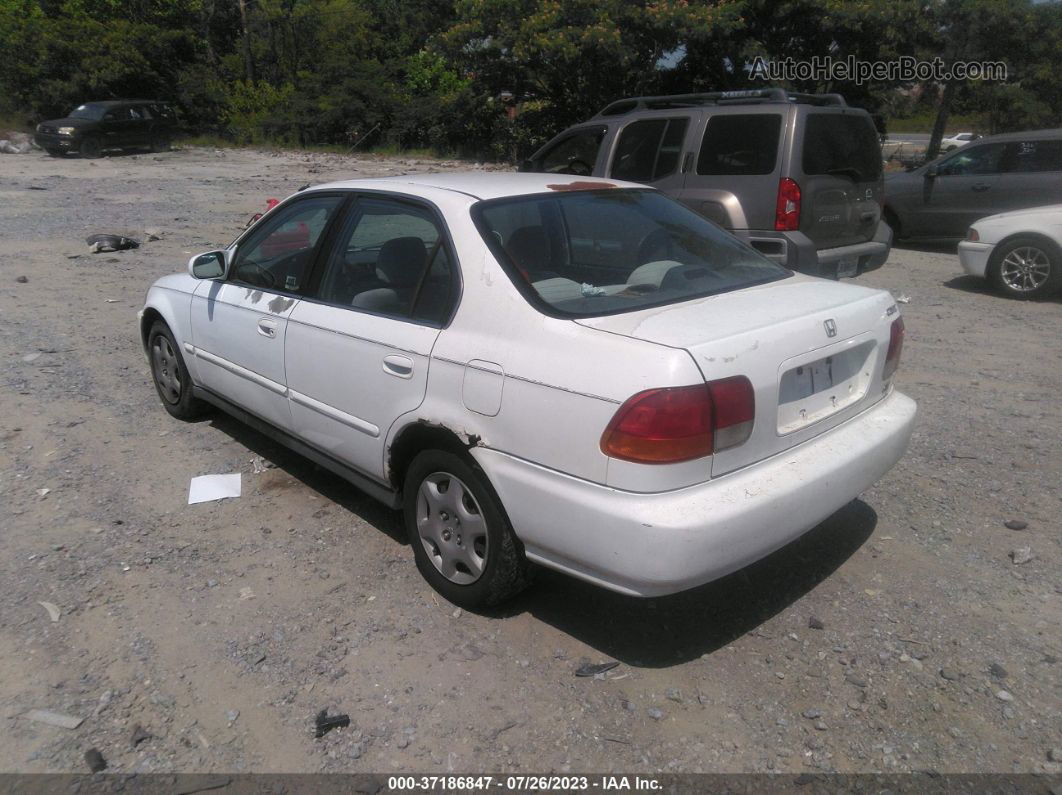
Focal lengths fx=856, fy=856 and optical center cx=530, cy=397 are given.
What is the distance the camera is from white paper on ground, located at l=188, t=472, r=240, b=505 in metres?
4.57

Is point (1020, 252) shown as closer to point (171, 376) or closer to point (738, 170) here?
point (738, 170)

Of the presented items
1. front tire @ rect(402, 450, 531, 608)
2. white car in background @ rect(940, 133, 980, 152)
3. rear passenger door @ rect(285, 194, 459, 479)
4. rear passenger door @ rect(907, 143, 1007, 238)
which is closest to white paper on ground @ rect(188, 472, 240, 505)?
rear passenger door @ rect(285, 194, 459, 479)

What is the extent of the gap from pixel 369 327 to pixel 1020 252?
802cm

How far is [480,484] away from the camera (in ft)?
10.4

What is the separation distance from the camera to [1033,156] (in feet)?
35.6

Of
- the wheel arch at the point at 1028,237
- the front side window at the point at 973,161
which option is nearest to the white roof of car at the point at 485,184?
the wheel arch at the point at 1028,237

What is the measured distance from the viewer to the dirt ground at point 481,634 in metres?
2.75

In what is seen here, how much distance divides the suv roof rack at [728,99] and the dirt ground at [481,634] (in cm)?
382

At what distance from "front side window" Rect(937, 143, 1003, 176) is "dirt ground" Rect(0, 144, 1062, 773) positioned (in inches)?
278

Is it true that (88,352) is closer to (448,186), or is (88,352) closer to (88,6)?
(448,186)

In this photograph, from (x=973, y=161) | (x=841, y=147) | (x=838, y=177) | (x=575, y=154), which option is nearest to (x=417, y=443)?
(x=838, y=177)

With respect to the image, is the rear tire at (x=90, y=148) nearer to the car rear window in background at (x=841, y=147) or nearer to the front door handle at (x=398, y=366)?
the car rear window in background at (x=841, y=147)

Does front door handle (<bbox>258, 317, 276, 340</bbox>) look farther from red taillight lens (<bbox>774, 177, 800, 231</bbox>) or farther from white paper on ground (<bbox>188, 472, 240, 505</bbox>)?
red taillight lens (<bbox>774, 177, 800, 231</bbox>)

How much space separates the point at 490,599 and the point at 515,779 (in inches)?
31.6
